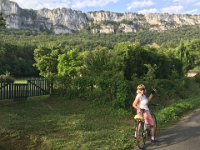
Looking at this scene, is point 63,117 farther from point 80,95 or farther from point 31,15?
point 31,15

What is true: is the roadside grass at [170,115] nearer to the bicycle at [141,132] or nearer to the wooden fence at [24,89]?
the bicycle at [141,132]

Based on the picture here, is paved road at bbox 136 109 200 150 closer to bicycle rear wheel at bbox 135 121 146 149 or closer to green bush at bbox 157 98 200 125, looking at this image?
bicycle rear wheel at bbox 135 121 146 149

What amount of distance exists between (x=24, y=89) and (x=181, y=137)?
1018 centimetres

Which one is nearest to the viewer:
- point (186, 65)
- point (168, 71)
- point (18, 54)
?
point (168, 71)

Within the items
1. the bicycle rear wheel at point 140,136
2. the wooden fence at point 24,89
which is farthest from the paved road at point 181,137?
the wooden fence at point 24,89

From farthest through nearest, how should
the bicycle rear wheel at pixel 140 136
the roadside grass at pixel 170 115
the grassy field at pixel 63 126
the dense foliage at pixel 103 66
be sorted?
the dense foliage at pixel 103 66 → the roadside grass at pixel 170 115 → the grassy field at pixel 63 126 → the bicycle rear wheel at pixel 140 136

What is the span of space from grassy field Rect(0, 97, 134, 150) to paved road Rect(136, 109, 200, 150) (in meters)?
0.95

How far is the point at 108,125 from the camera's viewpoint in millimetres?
14773

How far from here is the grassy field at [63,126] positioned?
1188 centimetres

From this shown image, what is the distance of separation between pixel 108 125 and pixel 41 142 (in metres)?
3.44

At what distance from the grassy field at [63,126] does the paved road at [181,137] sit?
0.95m

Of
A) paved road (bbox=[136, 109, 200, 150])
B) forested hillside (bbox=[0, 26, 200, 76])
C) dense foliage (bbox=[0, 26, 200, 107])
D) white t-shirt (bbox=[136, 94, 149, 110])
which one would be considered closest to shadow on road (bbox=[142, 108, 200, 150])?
paved road (bbox=[136, 109, 200, 150])

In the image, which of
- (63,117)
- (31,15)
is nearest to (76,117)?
(63,117)

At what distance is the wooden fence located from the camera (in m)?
19.2
